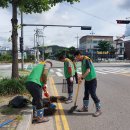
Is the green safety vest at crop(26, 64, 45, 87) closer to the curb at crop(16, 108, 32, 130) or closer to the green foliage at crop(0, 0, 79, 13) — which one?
the curb at crop(16, 108, 32, 130)

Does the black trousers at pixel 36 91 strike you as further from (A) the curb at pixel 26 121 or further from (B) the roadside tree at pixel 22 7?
(B) the roadside tree at pixel 22 7

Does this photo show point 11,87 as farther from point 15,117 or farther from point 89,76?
point 15,117

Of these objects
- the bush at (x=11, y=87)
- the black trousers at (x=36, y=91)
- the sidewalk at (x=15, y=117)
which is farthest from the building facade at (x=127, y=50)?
the black trousers at (x=36, y=91)

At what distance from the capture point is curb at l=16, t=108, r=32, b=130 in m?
8.02

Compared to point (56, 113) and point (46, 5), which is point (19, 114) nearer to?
point (56, 113)

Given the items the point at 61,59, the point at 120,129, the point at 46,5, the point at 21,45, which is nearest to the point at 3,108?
the point at 61,59

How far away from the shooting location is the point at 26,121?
8.53 m

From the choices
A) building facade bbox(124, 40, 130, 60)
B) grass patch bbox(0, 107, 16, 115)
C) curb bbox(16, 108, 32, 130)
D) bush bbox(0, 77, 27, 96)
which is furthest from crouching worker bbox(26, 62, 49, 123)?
building facade bbox(124, 40, 130, 60)

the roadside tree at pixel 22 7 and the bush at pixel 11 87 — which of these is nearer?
the bush at pixel 11 87

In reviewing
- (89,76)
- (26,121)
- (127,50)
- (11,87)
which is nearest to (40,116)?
(26,121)

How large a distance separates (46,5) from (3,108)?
5.53m

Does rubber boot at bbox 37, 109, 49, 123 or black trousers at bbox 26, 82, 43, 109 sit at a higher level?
black trousers at bbox 26, 82, 43, 109

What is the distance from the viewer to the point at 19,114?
31.4 ft

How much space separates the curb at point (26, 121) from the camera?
316 inches
